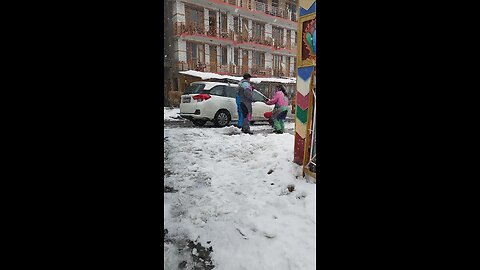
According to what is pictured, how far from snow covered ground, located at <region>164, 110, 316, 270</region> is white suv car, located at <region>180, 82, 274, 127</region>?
6.70 feet

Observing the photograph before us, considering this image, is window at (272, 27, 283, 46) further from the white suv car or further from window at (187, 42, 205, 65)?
the white suv car

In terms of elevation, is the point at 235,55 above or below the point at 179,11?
below

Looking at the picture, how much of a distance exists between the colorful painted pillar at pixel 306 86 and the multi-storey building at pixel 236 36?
10.2 meters

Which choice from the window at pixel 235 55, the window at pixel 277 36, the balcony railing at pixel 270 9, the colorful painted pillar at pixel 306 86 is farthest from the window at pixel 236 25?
the colorful painted pillar at pixel 306 86

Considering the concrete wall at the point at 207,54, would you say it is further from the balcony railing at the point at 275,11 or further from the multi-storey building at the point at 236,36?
the balcony railing at the point at 275,11

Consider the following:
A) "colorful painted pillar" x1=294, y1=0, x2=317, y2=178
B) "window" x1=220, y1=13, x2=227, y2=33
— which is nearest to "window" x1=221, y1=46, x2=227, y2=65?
"window" x1=220, y1=13, x2=227, y2=33

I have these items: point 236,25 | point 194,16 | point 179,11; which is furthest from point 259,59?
point 179,11

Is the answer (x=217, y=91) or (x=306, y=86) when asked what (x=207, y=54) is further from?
(x=306, y=86)

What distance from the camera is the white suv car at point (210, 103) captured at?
21.1 ft

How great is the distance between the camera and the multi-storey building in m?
12.9

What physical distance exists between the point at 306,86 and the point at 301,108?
0.94 feet

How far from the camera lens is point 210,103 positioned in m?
6.47
